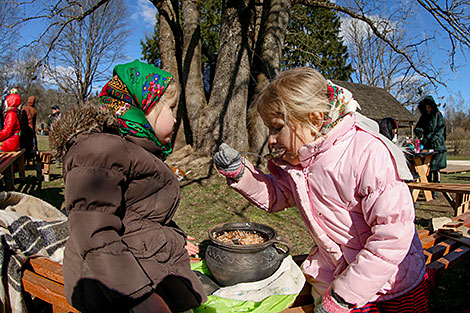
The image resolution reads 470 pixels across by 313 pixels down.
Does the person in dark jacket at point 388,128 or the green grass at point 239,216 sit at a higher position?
the person in dark jacket at point 388,128

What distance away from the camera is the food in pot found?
7.79 ft

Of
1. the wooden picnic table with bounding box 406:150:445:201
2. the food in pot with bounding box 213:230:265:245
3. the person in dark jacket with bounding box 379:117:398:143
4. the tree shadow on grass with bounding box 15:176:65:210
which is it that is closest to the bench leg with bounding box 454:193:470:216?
the person in dark jacket with bounding box 379:117:398:143

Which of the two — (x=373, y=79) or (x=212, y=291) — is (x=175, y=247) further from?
(x=373, y=79)

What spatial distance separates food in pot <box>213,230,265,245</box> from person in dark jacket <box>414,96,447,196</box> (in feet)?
23.2

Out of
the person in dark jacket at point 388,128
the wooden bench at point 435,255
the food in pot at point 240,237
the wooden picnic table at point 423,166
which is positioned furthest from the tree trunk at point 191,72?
the wooden picnic table at point 423,166

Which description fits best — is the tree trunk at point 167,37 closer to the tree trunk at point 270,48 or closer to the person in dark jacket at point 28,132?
the tree trunk at point 270,48

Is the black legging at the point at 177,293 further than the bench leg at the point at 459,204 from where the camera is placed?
No

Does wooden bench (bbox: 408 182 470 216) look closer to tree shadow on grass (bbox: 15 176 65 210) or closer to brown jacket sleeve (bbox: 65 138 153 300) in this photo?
brown jacket sleeve (bbox: 65 138 153 300)

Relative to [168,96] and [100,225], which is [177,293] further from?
[168,96]

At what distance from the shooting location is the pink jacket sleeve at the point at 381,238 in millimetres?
1346

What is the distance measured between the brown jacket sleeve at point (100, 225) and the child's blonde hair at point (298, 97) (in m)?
0.87

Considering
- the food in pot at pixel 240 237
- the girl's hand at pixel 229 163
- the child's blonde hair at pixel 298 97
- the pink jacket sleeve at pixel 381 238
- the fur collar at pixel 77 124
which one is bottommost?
the food in pot at pixel 240 237

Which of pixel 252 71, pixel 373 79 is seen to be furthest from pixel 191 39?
pixel 373 79

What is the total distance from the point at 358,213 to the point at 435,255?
4.78ft
